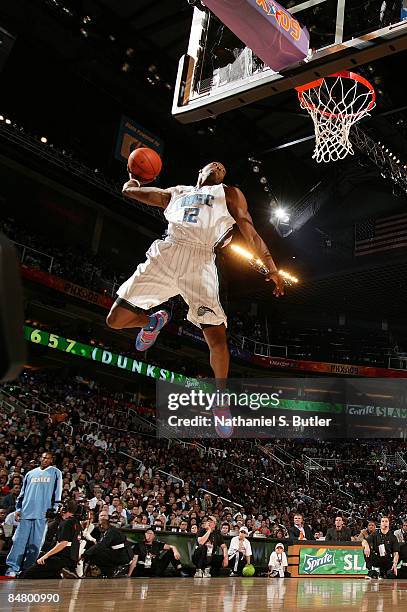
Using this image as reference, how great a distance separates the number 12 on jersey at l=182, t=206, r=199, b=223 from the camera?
4375 mm

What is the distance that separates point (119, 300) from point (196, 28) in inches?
107

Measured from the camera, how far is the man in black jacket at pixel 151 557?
941 cm

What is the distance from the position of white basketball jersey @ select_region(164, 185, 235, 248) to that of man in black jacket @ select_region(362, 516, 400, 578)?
8410 millimetres

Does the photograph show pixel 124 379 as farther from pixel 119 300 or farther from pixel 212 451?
pixel 119 300

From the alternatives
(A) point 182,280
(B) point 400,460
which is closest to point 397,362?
(B) point 400,460

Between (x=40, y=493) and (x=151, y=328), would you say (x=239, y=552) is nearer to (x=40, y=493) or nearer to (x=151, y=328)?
(x=40, y=493)

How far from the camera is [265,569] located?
11633 mm

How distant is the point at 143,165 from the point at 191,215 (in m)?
0.51

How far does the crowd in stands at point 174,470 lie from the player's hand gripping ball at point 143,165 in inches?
260

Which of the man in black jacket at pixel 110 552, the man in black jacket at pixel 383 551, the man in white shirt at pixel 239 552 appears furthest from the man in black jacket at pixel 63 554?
the man in black jacket at pixel 383 551

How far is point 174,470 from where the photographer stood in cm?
1712

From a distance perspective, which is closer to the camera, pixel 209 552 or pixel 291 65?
pixel 291 65

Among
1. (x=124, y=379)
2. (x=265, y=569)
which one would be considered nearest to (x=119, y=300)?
(x=265, y=569)

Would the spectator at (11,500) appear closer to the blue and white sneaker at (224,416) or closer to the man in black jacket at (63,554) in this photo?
the man in black jacket at (63,554)
